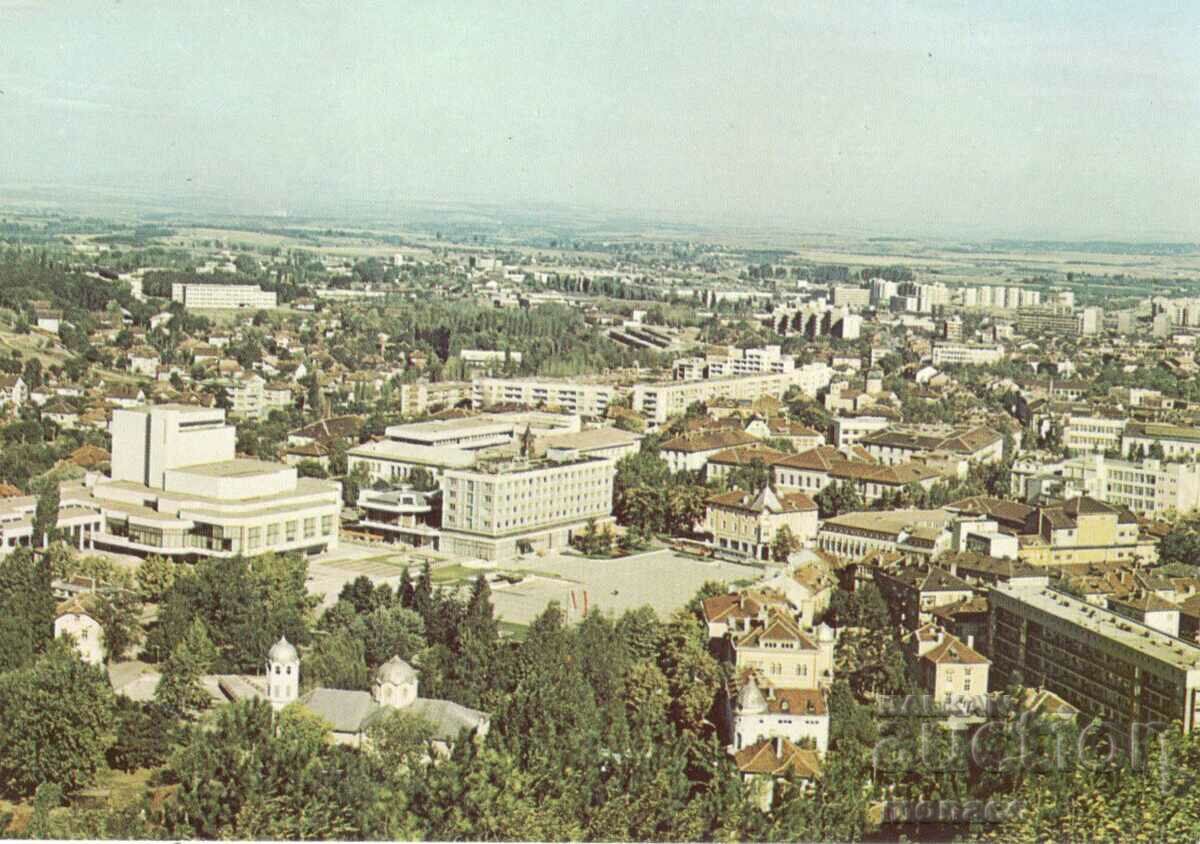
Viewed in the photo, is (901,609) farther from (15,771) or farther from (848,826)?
(15,771)

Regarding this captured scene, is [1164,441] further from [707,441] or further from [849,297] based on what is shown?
[849,297]

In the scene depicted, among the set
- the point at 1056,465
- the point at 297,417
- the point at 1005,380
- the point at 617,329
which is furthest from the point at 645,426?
the point at 617,329

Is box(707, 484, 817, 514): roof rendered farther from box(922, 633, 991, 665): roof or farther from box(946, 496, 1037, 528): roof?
box(922, 633, 991, 665): roof

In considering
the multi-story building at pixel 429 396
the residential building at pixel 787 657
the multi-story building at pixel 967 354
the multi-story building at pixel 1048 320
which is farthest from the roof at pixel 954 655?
the multi-story building at pixel 1048 320

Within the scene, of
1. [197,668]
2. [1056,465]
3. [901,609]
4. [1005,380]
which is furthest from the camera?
[1005,380]

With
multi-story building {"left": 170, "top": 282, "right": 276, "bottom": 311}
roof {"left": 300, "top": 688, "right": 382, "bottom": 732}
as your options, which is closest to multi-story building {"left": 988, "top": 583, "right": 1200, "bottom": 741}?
roof {"left": 300, "top": 688, "right": 382, "bottom": 732}

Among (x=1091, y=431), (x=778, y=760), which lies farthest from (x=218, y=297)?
(x=778, y=760)

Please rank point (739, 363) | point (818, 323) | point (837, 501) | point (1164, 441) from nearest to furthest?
point (837, 501) < point (1164, 441) < point (739, 363) < point (818, 323)
